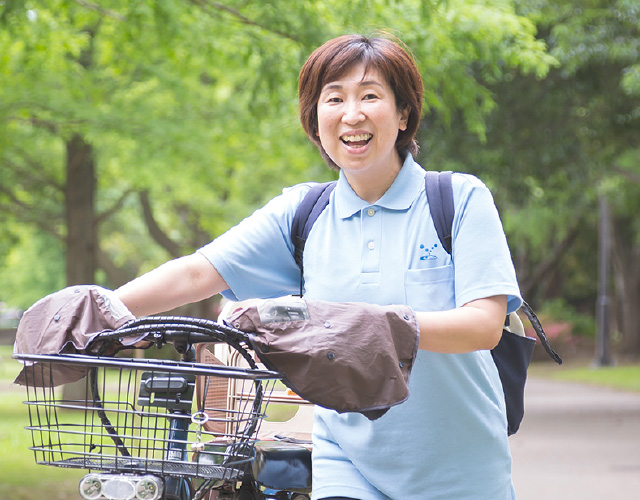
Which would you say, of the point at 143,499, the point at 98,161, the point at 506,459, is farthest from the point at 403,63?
the point at 98,161

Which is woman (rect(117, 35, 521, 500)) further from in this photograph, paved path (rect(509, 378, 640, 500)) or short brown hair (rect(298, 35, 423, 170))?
paved path (rect(509, 378, 640, 500))

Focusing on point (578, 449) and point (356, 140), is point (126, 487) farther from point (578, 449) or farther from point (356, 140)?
point (578, 449)

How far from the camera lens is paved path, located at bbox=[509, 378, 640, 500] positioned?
30.7ft

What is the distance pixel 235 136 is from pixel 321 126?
12.5 m

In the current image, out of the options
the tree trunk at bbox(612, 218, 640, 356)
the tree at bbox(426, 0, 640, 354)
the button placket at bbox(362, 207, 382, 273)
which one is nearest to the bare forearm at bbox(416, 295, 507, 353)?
the button placket at bbox(362, 207, 382, 273)

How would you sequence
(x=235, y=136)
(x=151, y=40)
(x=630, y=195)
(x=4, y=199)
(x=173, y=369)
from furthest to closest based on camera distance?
(x=630, y=195), (x=4, y=199), (x=235, y=136), (x=151, y=40), (x=173, y=369)

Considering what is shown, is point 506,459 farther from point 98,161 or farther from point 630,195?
point 630,195

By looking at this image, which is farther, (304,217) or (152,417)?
(304,217)

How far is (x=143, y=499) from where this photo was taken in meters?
2.04

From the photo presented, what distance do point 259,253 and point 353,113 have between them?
456 mm

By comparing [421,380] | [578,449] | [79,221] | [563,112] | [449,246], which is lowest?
[578,449]

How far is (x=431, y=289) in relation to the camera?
100.0 inches

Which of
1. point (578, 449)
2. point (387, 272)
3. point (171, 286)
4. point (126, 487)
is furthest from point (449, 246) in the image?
point (578, 449)

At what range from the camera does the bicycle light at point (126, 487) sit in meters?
2.03
